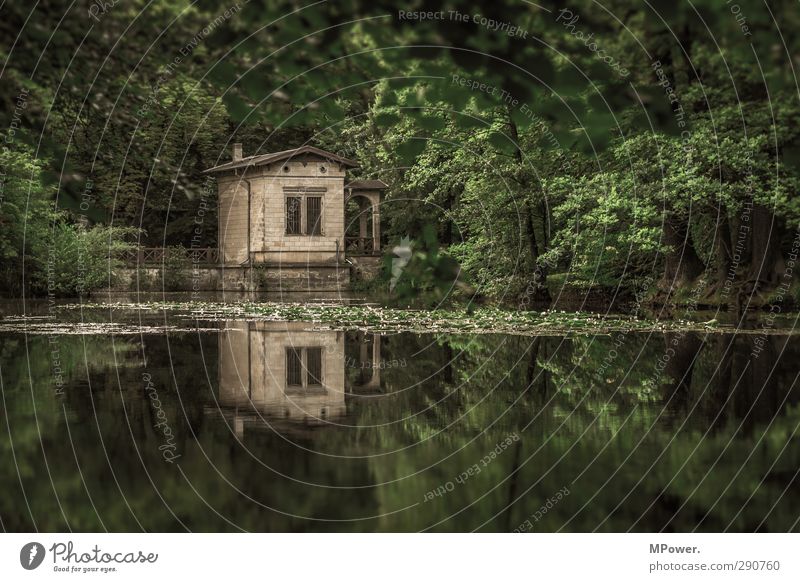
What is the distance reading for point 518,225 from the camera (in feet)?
125

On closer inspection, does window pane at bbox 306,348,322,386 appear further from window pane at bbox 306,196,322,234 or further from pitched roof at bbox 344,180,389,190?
window pane at bbox 306,196,322,234

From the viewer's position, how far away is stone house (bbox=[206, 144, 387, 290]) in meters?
56.7

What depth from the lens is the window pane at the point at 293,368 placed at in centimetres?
1627

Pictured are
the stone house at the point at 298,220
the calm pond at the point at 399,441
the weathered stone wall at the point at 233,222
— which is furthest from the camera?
the weathered stone wall at the point at 233,222

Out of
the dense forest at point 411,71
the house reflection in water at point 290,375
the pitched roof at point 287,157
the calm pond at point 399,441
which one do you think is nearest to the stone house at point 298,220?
the pitched roof at point 287,157

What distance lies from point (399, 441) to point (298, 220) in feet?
155

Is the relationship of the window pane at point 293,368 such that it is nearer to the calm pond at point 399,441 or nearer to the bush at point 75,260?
the calm pond at point 399,441

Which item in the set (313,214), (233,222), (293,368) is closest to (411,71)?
(293,368)

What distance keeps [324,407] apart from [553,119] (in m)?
4.63

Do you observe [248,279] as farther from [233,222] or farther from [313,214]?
[313,214]

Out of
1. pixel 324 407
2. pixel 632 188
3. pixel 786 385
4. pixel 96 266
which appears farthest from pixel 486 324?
pixel 96 266

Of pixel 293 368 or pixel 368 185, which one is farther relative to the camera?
pixel 368 185

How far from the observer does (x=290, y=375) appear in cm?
1698

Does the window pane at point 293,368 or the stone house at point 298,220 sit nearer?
the window pane at point 293,368
